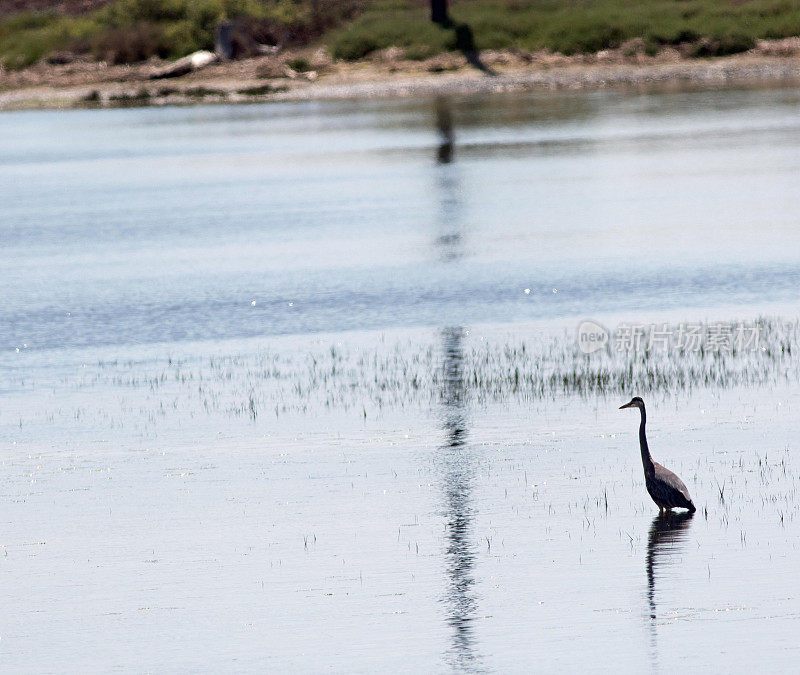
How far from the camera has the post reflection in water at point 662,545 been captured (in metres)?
11.9

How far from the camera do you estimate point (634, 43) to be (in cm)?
9606

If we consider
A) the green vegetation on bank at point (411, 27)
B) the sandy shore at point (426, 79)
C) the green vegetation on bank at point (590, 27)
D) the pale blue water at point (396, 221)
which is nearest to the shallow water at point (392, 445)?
the pale blue water at point (396, 221)

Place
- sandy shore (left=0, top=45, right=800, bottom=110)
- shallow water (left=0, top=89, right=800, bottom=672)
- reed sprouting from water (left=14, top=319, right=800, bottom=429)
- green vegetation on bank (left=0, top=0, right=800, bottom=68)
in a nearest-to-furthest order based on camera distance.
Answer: shallow water (left=0, top=89, right=800, bottom=672)
reed sprouting from water (left=14, top=319, right=800, bottom=429)
sandy shore (left=0, top=45, right=800, bottom=110)
green vegetation on bank (left=0, top=0, right=800, bottom=68)

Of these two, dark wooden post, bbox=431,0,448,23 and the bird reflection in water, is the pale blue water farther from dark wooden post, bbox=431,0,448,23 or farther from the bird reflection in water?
dark wooden post, bbox=431,0,448,23

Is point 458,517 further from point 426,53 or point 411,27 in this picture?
point 411,27

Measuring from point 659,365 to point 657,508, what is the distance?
657 cm

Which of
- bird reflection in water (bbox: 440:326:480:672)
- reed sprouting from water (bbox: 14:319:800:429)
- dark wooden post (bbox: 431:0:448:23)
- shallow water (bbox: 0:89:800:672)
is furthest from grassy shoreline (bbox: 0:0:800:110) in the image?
bird reflection in water (bbox: 440:326:480:672)

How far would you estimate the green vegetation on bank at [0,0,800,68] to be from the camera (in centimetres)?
9544

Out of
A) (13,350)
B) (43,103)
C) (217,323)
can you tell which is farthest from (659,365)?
(43,103)

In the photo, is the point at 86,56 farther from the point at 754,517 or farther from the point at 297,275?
the point at 754,517

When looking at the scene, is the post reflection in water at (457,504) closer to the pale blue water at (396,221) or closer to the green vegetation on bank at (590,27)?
the pale blue water at (396,221)

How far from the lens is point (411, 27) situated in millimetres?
101625

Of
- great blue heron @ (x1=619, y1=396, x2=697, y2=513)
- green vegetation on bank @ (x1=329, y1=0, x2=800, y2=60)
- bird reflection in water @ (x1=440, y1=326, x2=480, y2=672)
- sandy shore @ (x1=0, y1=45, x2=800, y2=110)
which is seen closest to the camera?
bird reflection in water @ (x1=440, y1=326, x2=480, y2=672)

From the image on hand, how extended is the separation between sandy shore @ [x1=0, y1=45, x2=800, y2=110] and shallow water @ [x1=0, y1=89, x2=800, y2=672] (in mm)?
50406
